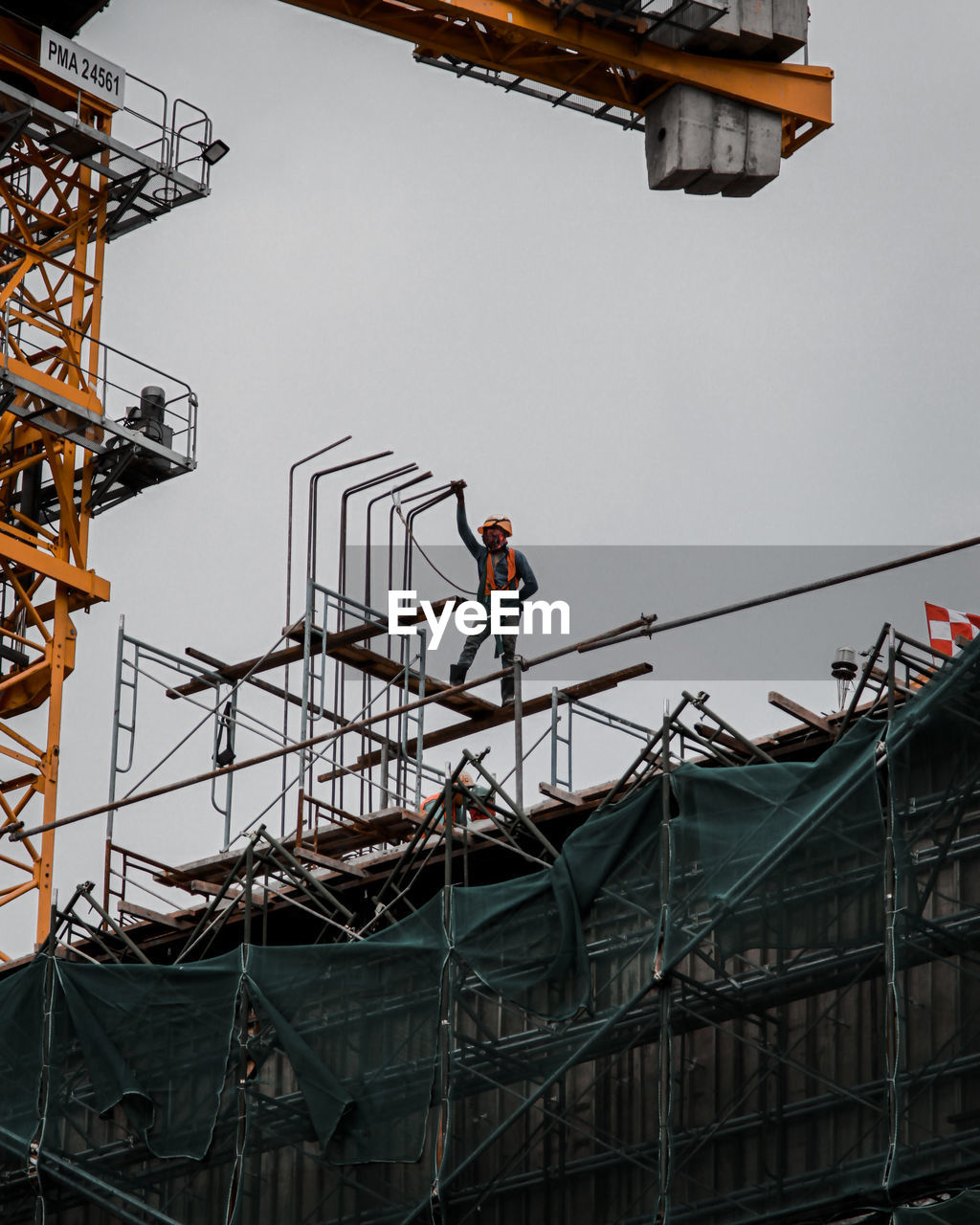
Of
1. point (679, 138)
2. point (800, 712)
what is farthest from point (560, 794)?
point (679, 138)

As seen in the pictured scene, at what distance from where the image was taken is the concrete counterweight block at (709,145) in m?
37.2

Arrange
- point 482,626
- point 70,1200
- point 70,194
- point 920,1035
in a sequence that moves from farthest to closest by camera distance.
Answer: point 70,194, point 482,626, point 70,1200, point 920,1035

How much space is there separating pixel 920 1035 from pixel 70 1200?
32.1 feet

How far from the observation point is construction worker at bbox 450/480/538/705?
1277 inches

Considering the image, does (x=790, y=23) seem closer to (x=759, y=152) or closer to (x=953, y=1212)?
(x=759, y=152)

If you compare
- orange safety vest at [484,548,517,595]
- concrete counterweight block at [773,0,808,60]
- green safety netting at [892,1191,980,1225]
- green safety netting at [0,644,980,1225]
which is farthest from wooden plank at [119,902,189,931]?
concrete counterweight block at [773,0,808,60]

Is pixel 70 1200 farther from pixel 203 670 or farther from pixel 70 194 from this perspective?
pixel 70 194

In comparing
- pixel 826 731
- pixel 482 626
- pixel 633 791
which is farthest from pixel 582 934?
pixel 482 626

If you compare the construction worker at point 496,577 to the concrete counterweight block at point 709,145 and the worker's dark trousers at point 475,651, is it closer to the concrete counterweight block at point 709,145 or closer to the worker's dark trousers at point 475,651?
the worker's dark trousers at point 475,651

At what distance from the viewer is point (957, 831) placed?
2286 centimetres

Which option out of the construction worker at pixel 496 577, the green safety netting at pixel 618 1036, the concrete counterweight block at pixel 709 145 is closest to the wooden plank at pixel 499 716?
the construction worker at pixel 496 577

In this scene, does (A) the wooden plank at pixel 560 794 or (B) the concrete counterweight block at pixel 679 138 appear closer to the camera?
(A) the wooden plank at pixel 560 794

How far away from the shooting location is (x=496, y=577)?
3256 centimetres

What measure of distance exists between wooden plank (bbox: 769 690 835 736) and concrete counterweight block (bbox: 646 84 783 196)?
1373cm
